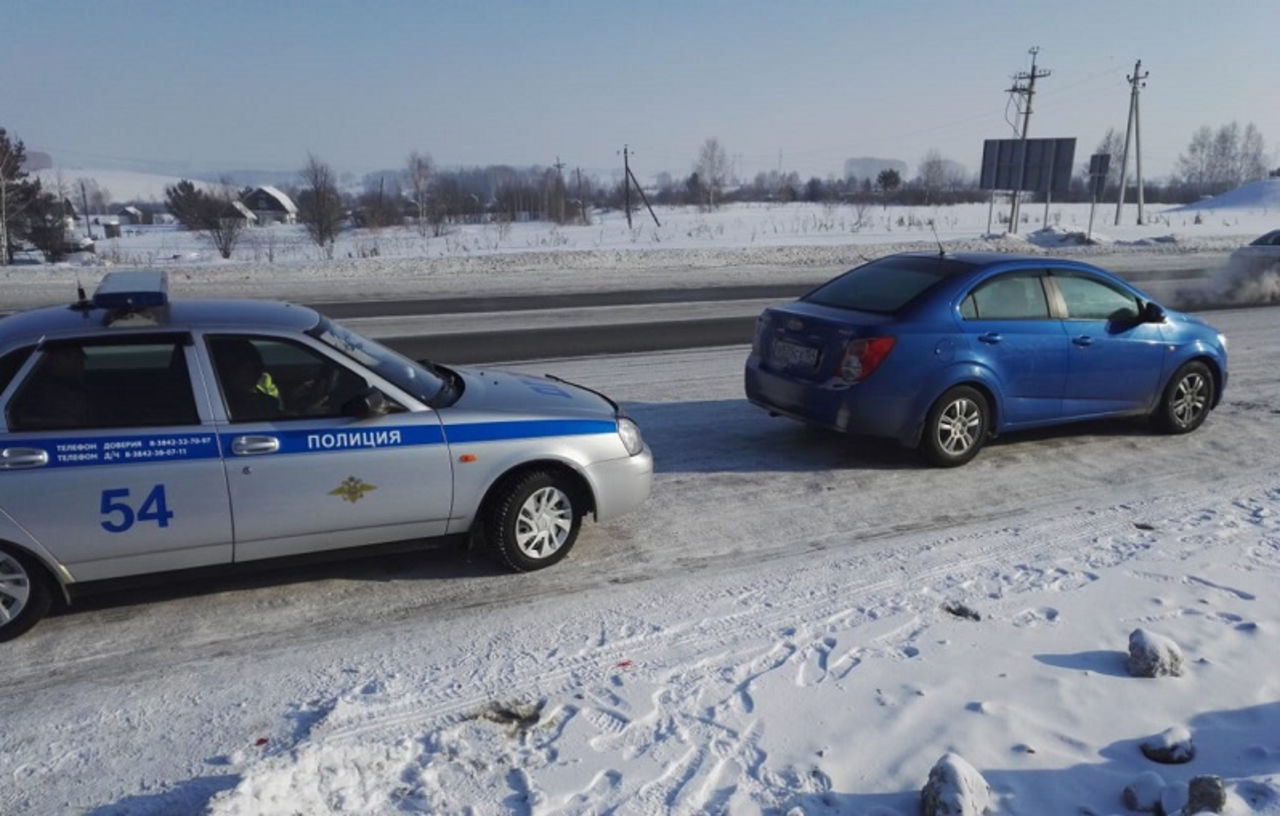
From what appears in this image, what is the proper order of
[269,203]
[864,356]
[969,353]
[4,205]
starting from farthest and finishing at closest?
1. [269,203]
2. [4,205]
3. [969,353]
4. [864,356]

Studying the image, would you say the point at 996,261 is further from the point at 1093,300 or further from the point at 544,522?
the point at 544,522

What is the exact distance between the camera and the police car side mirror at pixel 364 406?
4.83 meters

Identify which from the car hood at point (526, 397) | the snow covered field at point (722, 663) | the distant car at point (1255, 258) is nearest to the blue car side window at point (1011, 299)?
the snow covered field at point (722, 663)

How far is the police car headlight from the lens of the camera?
5.54 meters

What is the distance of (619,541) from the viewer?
5.91 metres

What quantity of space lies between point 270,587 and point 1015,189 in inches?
1714

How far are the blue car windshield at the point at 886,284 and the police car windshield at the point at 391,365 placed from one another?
11.9ft

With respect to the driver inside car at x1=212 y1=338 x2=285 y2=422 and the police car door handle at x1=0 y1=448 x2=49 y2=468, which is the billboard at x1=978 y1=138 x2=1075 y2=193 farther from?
the police car door handle at x1=0 y1=448 x2=49 y2=468

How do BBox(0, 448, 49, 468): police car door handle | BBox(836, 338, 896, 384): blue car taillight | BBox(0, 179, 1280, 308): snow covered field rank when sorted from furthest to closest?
BBox(0, 179, 1280, 308): snow covered field
BBox(836, 338, 896, 384): blue car taillight
BBox(0, 448, 49, 468): police car door handle

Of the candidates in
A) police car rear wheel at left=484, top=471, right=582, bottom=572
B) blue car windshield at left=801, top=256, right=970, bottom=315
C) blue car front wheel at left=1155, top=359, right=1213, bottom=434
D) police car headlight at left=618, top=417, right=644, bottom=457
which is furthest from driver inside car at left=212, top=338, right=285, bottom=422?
blue car front wheel at left=1155, top=359, right=1213, bottom=434

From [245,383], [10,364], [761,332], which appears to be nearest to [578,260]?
[761,332]

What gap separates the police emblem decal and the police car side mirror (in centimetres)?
34

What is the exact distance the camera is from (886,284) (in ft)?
25.3

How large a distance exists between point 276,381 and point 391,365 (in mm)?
772
